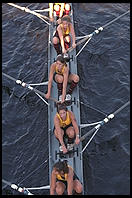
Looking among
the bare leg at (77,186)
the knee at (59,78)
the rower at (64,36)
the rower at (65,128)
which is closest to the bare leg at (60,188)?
the bare leg at (77,186)

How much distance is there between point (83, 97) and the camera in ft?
31.7

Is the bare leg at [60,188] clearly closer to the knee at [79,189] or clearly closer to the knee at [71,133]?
the knee at [79,189]

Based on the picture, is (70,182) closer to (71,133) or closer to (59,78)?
(71,133)

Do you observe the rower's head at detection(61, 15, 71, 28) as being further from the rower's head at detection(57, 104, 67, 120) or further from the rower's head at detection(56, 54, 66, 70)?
the rower's head at detection(57, 104, 67, 120)

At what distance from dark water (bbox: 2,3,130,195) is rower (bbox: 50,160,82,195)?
38.5 inches

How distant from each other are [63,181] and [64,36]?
5199mm

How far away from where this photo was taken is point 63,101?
801cm

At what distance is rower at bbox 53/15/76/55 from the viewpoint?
929 centimetres

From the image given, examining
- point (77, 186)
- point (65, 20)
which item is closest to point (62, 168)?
point (77, 186)

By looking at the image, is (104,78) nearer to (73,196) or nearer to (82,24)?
(82,24)

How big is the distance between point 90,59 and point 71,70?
7.04 ft

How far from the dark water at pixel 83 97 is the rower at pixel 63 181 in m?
0.98

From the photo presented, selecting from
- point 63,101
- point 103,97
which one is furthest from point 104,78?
point 63,101

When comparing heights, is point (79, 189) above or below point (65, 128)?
below
